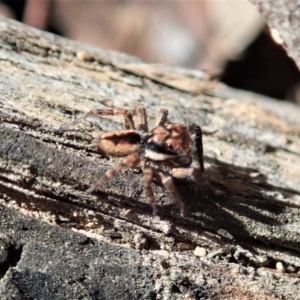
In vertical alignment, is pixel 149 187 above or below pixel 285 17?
below

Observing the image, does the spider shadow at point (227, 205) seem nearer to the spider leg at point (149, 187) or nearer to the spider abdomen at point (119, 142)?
the spider leg at point (149, 187)

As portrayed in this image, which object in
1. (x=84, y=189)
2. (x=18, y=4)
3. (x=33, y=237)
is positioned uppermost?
(x=84, y=189)

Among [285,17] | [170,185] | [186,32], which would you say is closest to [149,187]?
[170,185]

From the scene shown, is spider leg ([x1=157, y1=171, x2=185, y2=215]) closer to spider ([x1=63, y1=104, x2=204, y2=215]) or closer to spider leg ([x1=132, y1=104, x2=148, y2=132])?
spider ([x1=63, y1=104, x2=204, y2=215])

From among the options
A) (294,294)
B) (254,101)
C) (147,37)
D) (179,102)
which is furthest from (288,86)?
(294,294)

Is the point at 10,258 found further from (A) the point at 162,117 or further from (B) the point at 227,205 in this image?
(A) the point at 162,117

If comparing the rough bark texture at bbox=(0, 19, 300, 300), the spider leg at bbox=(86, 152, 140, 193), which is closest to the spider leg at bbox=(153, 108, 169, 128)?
the rough bark texture at bbox=(0, 19, 300, 300)

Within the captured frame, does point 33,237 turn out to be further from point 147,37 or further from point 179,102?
point 147,37
